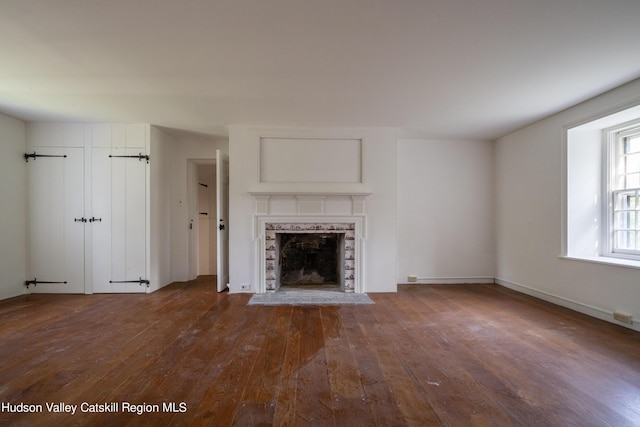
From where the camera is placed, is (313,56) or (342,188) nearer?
(313,56)

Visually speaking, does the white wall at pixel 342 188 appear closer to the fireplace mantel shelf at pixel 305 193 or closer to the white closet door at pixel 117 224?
the fireplace mantel shelf at pixel 305 193

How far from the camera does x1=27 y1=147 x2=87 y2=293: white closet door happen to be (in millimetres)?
3795

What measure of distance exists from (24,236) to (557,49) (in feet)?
20.7

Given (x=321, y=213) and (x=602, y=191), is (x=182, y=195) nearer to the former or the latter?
(x=321, y=213)

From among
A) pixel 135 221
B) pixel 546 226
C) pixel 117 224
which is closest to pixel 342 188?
pixel 546 226

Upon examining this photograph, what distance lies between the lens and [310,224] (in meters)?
3.91

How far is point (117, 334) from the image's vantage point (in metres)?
2.51

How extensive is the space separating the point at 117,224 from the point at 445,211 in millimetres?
4975

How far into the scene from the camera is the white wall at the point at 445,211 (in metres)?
4.50

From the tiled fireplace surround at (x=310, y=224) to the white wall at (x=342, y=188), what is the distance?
10 cm

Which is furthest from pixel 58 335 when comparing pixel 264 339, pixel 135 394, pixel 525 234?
pixel 525 234

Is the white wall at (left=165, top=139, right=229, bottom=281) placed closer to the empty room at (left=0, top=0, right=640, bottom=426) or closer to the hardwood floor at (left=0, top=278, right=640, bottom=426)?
the empty room at (left=0, top=0, right=640, bottom=426)

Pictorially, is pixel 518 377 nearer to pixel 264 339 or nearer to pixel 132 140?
pixel 264 339

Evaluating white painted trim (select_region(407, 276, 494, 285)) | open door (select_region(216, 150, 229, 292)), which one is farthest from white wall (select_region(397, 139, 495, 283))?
open door (select_region(216, 150, 229, 292))
